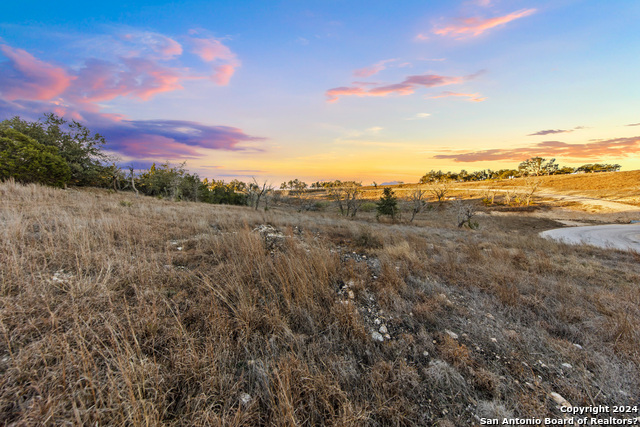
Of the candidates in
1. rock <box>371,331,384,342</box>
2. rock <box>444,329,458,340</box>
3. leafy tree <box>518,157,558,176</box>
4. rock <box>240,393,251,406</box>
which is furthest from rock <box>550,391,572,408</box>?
leafy tree <box>518,157,558,176</box>

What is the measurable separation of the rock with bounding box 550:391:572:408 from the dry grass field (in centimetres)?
4

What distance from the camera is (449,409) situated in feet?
5.98

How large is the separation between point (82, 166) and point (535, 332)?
3698 centimetres

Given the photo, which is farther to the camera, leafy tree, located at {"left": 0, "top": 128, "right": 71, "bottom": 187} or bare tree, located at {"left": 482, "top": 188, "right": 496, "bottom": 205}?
bare tree, located at {"left": 482, "top": 188, "right": 496, "bottom": 205}

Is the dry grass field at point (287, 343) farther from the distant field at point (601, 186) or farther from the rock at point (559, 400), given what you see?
the distant field at point (601, 186)

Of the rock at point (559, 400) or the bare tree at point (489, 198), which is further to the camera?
the bare tree at point (489, 198)

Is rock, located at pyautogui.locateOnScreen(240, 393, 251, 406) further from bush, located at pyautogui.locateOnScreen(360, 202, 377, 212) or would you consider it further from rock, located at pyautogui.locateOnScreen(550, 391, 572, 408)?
bush, located at pyautogui.locateOnScreen(360, 202, 377, 212)

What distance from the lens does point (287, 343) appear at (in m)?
2.33

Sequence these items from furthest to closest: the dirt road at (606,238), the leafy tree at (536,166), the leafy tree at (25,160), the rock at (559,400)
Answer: the leafy tree at (536,166)
the leafy tree at (25,160)
the dirt road at (606,238)
the rock at (559,400)

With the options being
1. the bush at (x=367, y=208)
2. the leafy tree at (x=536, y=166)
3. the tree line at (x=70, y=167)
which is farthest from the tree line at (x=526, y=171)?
the tree line at (x=70, y=167)

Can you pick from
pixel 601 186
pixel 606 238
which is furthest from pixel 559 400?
pixel 601 186

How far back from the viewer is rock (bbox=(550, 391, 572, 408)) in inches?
75.5

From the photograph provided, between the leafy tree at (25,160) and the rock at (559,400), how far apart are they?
28725 millimetres

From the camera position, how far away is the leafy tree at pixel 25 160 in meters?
15.8
